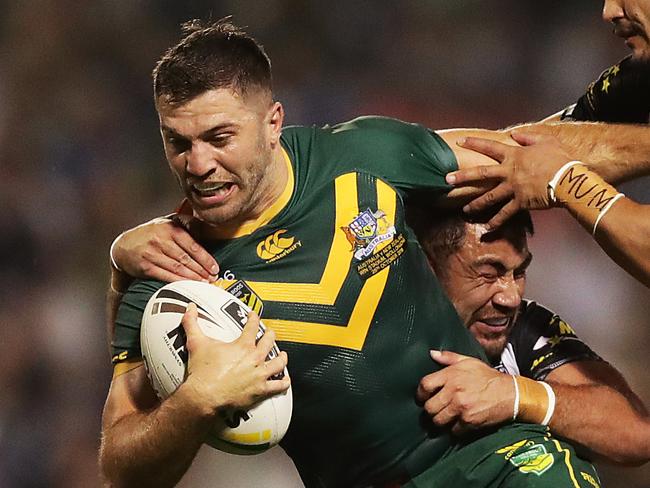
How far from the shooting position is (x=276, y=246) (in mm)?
3156

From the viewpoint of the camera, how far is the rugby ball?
9.32ft

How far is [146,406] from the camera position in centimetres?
312

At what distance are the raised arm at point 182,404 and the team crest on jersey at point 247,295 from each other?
24cm

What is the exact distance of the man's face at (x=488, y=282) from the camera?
3.66 m

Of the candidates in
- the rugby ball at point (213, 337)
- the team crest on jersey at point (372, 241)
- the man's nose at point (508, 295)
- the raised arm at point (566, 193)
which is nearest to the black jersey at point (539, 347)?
the man's nose at point (508, 295)

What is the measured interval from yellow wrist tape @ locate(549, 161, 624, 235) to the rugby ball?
1.03 m

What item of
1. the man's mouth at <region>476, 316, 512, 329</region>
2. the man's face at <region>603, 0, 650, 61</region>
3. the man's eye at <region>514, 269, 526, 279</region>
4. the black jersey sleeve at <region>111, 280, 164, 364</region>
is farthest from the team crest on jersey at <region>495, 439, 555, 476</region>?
the man's face at <region>603, 0, 650, 61</region>

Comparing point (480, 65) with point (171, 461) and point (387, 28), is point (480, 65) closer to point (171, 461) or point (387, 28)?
point (387, 28)

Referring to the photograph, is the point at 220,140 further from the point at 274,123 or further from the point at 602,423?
the point at 602,423

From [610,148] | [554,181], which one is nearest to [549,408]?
[554,181]

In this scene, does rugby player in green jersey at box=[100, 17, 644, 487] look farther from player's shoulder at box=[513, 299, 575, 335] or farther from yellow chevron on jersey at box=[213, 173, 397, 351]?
player's shoulder at box=[513, 299, 575, 335]

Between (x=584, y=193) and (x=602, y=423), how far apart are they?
0.69 meters

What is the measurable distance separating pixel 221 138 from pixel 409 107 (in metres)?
3.88

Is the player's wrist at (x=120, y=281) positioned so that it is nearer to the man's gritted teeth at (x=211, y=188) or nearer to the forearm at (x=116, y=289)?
the forearm at (x=116, y=289)
